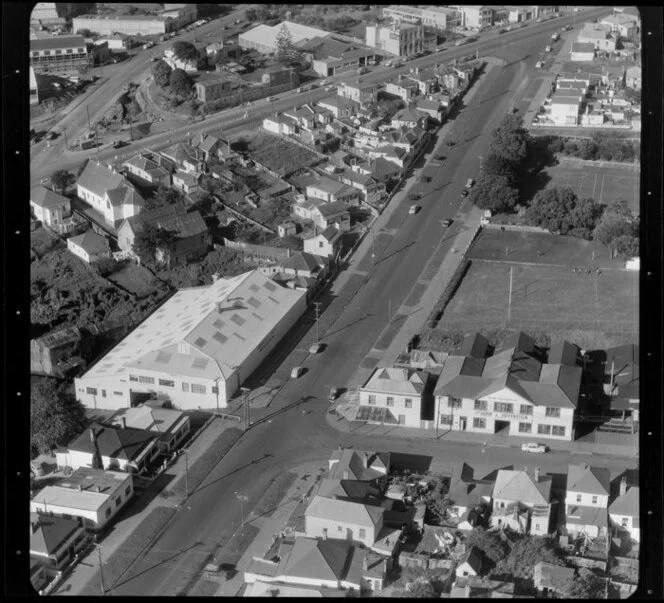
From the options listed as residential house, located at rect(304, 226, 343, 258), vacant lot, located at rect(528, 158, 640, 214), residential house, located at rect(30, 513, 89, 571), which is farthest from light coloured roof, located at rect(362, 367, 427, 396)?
vacant lot, located at rect(528, 158, 640, 214)

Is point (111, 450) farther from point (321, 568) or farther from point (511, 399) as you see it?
point (511, 399)

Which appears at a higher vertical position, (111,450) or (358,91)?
(358,91)

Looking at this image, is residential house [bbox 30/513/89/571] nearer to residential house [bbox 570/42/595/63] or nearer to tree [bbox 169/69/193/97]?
tree [bbox 169/69/193/97]

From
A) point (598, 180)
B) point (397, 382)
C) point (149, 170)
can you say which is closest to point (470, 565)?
point (397, 382)

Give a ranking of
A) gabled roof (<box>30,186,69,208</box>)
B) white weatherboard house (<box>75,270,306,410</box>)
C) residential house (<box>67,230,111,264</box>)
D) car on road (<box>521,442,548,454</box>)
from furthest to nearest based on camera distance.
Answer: gabled roof (<box>30,186,69,208</box>) → residential house (<box>67,230,111,264</box>) → white weatherboard house (<box>75,270,306,410</box>) → car on road (<box>521,442,548,454</box>)

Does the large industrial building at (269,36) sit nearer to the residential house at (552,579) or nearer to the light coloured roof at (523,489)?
the light coloured roof at (523,489)

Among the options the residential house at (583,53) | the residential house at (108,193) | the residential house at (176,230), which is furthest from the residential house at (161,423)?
the residential house at (583,53)
